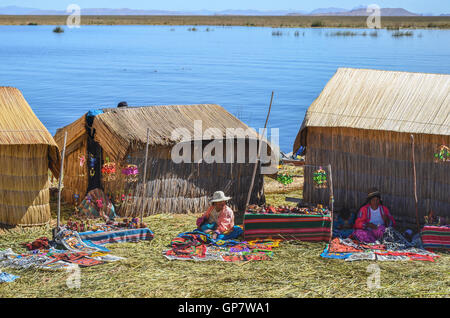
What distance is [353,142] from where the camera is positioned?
1147cm

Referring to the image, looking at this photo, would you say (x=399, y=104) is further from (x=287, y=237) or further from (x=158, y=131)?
(x=158, y=131)

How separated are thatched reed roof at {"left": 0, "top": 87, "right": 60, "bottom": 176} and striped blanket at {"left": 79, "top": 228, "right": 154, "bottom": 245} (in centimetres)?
156

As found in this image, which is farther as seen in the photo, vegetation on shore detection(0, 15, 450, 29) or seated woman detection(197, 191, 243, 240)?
vegetation on shore detection(0, 15, 450, 29)

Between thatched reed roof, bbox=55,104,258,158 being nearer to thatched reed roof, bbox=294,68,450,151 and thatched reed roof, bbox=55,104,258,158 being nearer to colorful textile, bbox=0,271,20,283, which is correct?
thatched reed roof, bbox=294,68,450,151

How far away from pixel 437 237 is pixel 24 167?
20.5ft

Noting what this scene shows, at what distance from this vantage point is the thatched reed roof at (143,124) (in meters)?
11.6

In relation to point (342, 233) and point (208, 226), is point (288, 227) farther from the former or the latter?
point (208, 226)

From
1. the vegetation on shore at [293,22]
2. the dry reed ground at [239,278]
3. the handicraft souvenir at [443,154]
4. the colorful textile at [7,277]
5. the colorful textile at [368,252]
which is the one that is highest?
the vegetation on shore at [293,22]

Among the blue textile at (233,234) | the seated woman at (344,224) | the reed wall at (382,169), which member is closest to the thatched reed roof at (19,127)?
the blue textile at (233,234)

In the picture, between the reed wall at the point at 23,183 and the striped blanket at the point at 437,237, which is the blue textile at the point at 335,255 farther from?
the reed wall at the point at 23,183

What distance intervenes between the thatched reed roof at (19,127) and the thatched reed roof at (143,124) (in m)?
1.07

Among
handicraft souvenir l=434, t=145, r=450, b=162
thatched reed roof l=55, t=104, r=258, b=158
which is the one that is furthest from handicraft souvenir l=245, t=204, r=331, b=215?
thatched reed roof l=55, t=104, r=258, b=158

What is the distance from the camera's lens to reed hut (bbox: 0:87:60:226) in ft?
35.2
